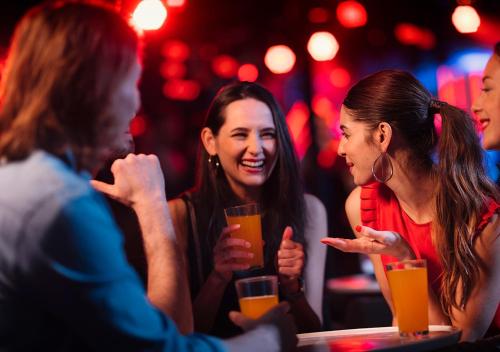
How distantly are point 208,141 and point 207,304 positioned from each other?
893 millimetres

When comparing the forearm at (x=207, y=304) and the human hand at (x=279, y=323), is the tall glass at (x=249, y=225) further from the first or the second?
the human hand at (x=279, y=323)

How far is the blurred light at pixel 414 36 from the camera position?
8.70 metres

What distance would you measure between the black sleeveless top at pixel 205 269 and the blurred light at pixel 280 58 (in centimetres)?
567

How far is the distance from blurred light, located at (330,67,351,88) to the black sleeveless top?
7.01 meters

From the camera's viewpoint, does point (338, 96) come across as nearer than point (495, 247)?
No

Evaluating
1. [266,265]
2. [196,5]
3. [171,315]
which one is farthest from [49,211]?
[196,5]

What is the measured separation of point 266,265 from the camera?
11.1ft

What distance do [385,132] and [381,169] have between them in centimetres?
17

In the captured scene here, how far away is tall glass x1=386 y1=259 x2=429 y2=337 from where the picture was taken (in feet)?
6.93

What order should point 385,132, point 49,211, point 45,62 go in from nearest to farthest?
point 49,211 < point 45,62 < point 385,132

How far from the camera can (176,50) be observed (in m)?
9.94

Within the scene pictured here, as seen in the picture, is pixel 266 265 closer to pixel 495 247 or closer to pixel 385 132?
pixel 385 132

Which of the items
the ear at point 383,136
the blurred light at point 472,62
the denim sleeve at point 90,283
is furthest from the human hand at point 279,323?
the blurred light at point 472,62

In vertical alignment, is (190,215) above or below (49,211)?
below
